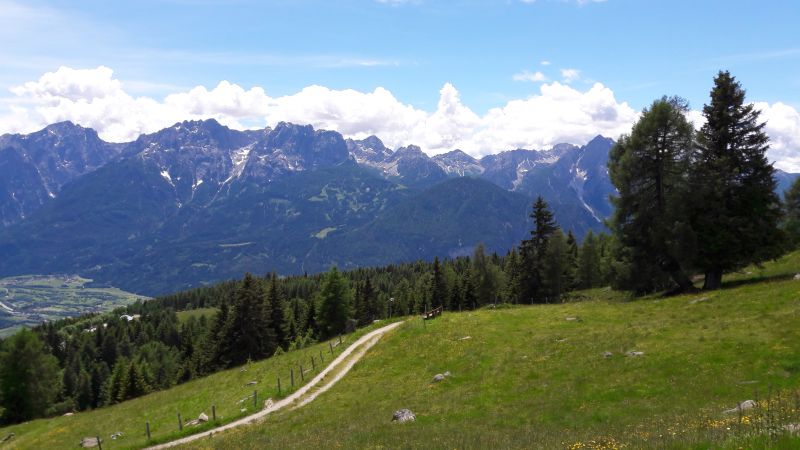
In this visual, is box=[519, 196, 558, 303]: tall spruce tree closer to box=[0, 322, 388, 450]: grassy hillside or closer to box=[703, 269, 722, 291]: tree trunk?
A: box=[0, 322, 388, 450]: grassy hillside

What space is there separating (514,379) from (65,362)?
167 meters

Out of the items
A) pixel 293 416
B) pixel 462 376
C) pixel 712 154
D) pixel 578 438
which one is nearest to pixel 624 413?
pixel 578 438

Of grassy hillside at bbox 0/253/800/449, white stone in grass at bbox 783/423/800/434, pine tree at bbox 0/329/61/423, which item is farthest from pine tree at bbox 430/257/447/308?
white stone in grass at bbox 783/423/800/434

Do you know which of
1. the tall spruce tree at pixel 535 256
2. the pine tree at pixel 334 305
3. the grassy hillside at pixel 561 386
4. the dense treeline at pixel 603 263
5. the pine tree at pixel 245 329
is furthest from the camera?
the pine tree at pixel 334 305

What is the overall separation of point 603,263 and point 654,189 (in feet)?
37.6

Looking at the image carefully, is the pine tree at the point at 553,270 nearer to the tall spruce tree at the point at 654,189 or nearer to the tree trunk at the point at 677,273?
the tall spruce tree at the point at 654,189

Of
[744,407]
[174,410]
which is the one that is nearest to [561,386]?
[744,407]

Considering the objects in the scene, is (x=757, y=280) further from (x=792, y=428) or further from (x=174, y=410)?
(x=174, y=410)

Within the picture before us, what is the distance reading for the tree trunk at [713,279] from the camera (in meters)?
A: 45.8

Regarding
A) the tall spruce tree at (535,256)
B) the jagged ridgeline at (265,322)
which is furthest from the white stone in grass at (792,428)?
the tall spruce tree at (535,256)

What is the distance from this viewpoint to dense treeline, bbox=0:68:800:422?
4459 cm

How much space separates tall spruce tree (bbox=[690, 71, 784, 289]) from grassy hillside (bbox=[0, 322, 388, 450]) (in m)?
37.4

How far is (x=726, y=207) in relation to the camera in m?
45.5

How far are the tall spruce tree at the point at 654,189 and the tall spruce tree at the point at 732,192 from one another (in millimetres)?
1819
